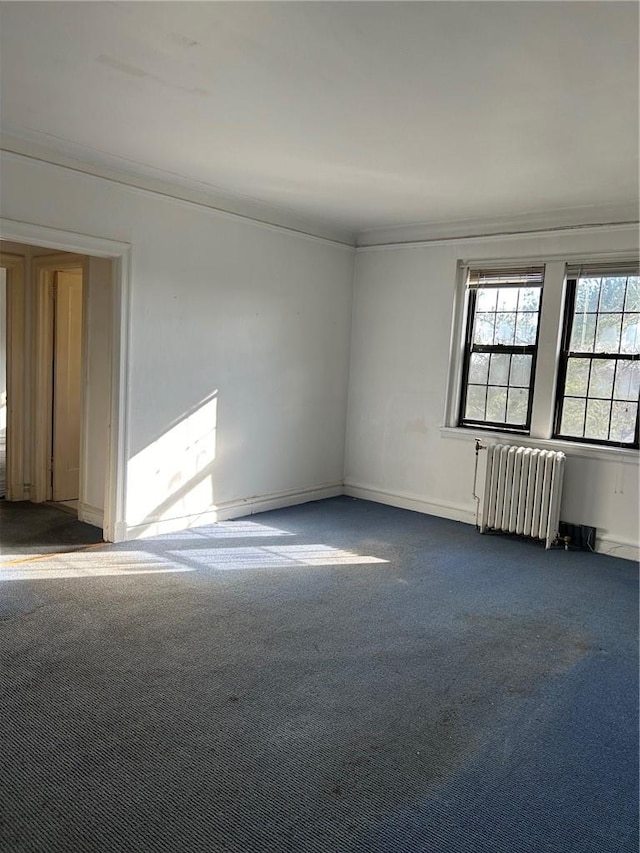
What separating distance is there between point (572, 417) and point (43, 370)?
465 centimetres

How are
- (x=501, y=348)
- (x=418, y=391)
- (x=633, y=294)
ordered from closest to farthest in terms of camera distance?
(x=633, y=294) < (x=501, y=348) < (x=418, y=391)

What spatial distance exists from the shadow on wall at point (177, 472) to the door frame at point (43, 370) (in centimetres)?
69

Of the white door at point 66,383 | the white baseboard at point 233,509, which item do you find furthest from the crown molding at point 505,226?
the white door at point 66,383

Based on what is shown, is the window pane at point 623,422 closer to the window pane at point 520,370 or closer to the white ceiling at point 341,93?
the window pane at point 520,370

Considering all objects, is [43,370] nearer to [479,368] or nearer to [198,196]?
[198,196]

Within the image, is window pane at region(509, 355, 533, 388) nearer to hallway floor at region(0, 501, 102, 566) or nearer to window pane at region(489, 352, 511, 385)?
window pane at region(489, 352, 511, 385)

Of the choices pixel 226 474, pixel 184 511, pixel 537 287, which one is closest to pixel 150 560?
pixel 184 511

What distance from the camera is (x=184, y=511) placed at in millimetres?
5668

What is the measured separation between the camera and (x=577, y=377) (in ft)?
18.8

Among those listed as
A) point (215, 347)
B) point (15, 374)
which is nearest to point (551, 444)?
point (215, 347)

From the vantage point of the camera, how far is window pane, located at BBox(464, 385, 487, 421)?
20.7 ft

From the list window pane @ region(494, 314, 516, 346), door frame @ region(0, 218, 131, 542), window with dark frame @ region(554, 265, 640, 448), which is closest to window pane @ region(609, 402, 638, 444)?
window with dark frame @ region(554, 265, 640, 448)

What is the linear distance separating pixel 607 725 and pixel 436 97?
3003 millimetres

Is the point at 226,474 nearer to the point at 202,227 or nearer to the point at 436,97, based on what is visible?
the point at 202,227
